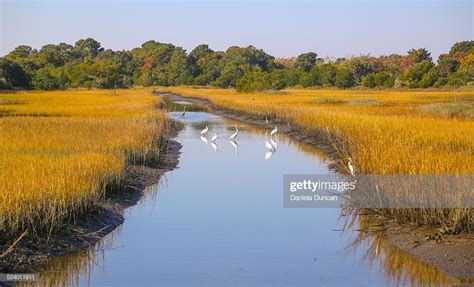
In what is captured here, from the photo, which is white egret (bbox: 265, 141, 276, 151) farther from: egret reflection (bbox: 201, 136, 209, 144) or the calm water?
the calm water

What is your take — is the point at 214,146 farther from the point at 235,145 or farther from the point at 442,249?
the point at 442,249

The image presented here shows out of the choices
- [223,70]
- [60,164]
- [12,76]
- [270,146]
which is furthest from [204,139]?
[223,70]

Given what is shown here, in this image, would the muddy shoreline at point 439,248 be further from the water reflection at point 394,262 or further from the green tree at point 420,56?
the green tree at point 420,56

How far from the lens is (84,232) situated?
8.95 m

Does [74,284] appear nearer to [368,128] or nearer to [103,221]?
[103,221]

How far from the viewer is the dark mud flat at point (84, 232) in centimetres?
740

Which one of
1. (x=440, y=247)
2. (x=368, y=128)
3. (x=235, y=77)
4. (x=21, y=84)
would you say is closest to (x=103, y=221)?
(x=440, y=247)

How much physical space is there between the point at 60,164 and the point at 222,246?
3457 mm

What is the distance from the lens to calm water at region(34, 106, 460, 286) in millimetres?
7582

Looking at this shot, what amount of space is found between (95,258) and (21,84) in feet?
176

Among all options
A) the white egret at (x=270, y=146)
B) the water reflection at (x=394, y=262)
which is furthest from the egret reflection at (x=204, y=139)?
the water reflection at (x=394, y=262)

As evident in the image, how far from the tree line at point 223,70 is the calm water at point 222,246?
4301 centimetres

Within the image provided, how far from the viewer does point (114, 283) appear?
7336 millimetres

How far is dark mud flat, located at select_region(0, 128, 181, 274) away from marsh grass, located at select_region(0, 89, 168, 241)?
0.49 ft
